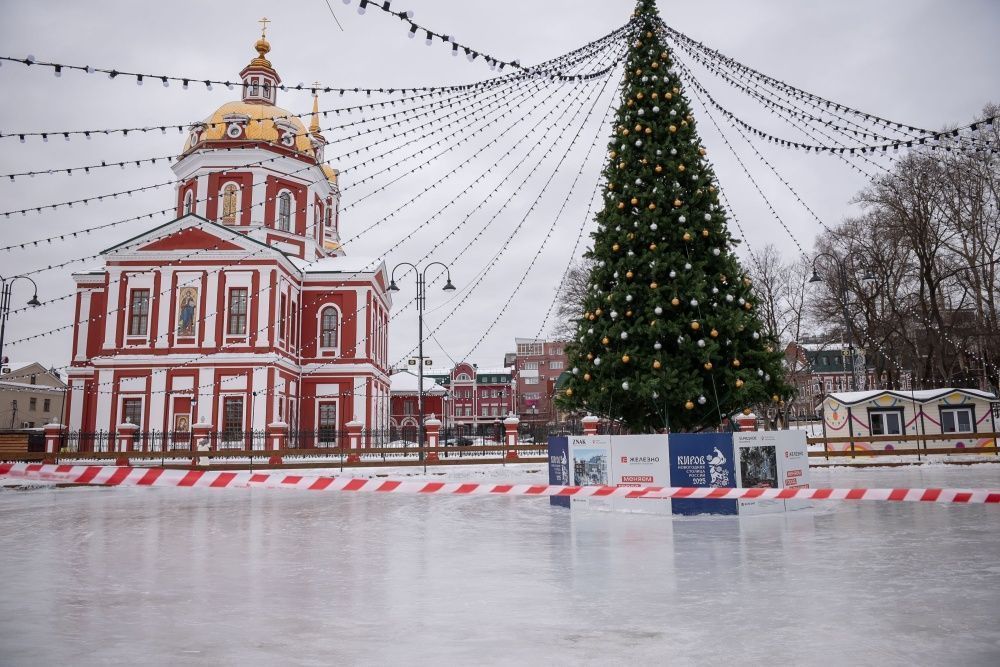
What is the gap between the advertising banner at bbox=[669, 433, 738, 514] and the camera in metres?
11.6

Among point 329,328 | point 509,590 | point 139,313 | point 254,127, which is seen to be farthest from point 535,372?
point 509,590

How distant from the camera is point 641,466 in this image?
12203 millimetres

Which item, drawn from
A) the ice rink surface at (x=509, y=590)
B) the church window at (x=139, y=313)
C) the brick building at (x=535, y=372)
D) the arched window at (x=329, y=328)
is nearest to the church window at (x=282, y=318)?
the arched window at (x=329, y=328)

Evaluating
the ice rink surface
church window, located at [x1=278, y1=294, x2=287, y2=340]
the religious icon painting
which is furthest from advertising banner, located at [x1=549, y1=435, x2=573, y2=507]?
the religious icon painting

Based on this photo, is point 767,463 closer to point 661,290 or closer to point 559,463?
point 661,290

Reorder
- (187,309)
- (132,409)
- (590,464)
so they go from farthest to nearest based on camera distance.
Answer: (187,309)
(132,409)
(590,464)

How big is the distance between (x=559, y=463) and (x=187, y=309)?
2849cm

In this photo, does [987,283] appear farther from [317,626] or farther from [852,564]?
[317,626]

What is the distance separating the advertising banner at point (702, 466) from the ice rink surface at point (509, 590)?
23.3 inches

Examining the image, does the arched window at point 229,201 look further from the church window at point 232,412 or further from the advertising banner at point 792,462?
the advertising banner at point 792,462

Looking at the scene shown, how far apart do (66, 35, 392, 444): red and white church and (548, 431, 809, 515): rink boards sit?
73.5ft

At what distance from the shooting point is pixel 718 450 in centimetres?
1166

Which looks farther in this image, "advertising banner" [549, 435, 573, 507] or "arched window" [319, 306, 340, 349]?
"arched window" [319, 306, 340, 349]

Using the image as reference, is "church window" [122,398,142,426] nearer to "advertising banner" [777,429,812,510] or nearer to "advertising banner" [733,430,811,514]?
"advertising banner" [733,430,811,514]
